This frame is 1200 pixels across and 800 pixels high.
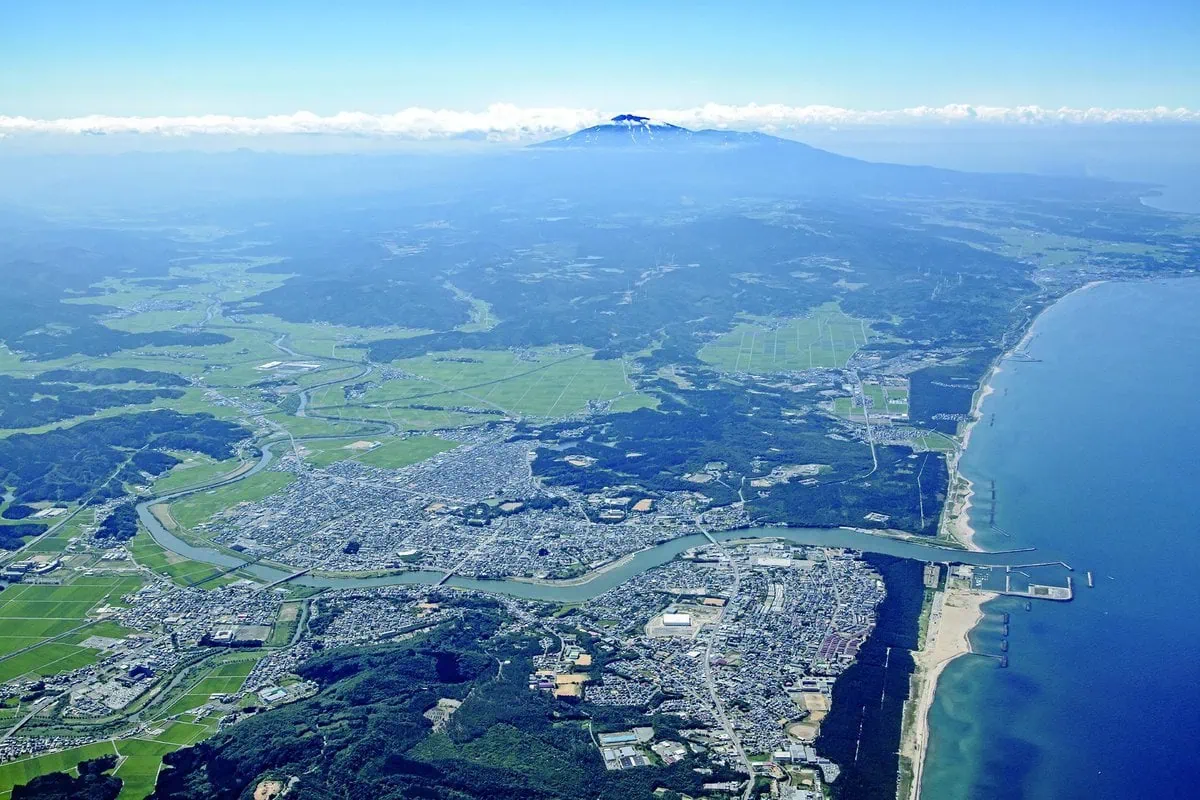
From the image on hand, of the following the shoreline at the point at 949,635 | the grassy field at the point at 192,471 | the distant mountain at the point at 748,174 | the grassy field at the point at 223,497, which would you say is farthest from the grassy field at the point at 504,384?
the distant mountain at the point at 748,174

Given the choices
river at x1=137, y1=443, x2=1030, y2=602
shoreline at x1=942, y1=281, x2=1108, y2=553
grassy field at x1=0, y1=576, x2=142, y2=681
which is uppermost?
shoreline at x1=942, y1=281, x2=1108, y2=553

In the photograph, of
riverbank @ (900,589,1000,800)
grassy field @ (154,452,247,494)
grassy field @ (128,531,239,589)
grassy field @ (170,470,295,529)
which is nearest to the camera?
riverbank @ (900,589,1000,800)

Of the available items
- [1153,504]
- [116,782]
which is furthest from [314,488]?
[1153,504]

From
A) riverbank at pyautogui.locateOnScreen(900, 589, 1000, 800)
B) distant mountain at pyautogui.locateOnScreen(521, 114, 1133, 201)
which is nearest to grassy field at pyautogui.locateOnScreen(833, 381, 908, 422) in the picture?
riverbank at pyautogui.locateOnScreen(900, 589, 1000, 800)

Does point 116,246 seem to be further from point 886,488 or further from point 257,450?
point 886,488

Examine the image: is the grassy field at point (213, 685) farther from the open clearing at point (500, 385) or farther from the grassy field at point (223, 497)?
the open clearing at point (500, 385)

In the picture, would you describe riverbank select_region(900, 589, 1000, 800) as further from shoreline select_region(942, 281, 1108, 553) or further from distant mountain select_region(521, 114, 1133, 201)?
distant mountain select_region(521, 114, 1133, 201)

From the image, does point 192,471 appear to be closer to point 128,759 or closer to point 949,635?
point 128,759
